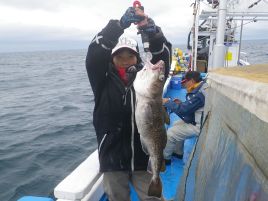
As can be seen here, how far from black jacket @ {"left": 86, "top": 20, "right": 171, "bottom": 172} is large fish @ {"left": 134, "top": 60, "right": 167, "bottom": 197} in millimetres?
315

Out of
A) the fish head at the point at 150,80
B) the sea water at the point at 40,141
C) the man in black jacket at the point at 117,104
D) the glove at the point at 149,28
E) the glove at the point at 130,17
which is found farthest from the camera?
the sea water at the point at 40,141

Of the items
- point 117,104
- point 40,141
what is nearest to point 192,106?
point 117,104

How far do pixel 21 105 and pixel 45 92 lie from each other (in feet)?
15.2

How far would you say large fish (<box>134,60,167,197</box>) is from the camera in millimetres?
2461

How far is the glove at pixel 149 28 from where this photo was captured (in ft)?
9.13

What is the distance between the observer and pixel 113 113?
9.62 ft

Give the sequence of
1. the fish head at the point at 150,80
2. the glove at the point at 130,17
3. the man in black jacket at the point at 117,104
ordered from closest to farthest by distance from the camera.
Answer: the fish head at the point at 150,80 → the glove at the point at 130,17 → the man in black jacket at the point at 117,104

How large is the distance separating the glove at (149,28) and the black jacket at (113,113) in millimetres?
76

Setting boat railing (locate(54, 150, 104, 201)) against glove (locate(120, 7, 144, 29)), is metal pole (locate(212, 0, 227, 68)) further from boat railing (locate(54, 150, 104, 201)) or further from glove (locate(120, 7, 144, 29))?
boat railing (locate(54, 150, 104, 201))

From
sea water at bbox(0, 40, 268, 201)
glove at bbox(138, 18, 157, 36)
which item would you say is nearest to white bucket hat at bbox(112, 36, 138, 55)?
glove at bbox(138, 18, 157, 36)

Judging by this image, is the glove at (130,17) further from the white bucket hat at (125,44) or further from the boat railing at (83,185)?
the boat railing at (83,185)

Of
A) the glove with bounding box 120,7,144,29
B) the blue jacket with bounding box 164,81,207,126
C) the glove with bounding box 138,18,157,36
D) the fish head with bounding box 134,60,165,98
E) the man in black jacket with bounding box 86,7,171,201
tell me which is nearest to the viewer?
the fish head with bounding box 134,60,165,98

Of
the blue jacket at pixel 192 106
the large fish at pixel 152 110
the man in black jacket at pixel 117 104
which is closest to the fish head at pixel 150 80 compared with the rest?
the large fish at pixel 152 110

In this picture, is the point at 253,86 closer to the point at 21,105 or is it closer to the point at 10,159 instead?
the point at 10,159
